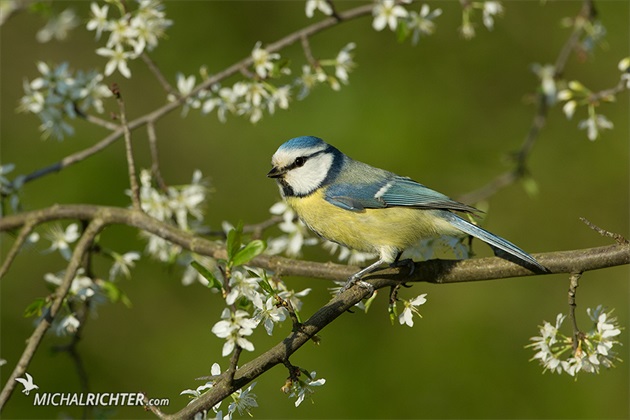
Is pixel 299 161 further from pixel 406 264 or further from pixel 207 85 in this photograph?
pixel 406 264

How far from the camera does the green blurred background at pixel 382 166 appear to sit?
10.4 feet

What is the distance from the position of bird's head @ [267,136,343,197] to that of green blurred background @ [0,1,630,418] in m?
0.87

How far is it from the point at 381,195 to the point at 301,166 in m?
0.27

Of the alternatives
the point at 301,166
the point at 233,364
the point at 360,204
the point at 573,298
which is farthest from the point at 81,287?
the point at 573,298

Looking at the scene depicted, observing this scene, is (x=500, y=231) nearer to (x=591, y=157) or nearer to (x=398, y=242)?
(x=591, y=157)

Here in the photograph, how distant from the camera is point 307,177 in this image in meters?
2.44

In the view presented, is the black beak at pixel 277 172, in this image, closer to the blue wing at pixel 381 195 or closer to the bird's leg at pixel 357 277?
the blue wing at pixel 381 195

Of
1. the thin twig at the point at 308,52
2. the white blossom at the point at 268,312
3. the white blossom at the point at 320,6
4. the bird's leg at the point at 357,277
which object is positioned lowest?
the white blossom at the point at 268,312

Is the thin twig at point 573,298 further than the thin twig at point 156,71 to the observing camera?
No

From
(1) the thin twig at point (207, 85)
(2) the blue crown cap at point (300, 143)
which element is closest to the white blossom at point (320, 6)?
(1) the thin twig at point (207, 85)

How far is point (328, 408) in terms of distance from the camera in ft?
10.2

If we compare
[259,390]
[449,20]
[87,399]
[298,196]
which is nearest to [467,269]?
[298,196]

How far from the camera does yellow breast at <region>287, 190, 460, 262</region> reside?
2285mm

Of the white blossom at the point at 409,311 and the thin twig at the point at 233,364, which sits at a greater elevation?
the white blossom at the point at 409,311
